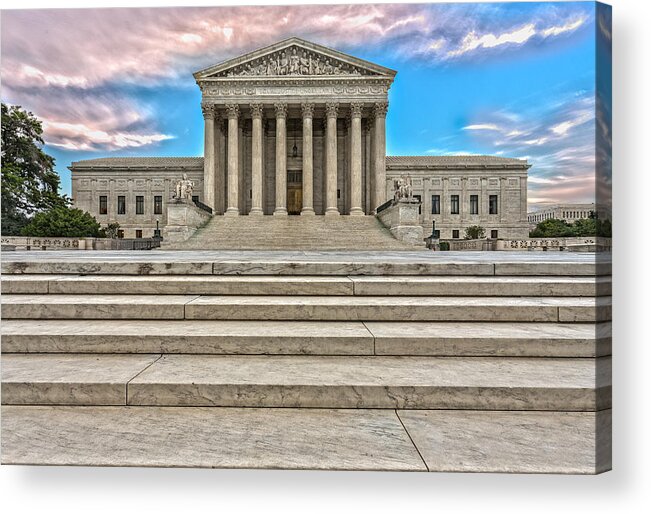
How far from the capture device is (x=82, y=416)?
2.93 meters

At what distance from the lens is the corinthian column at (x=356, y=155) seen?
36156mm

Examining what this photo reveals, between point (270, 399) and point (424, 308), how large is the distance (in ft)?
6.92

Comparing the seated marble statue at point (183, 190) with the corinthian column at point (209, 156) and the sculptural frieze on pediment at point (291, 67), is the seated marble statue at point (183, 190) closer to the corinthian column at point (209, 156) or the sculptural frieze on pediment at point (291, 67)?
the corinthian column at point (209, 156)

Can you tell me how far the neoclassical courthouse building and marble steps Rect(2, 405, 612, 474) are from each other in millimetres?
31417

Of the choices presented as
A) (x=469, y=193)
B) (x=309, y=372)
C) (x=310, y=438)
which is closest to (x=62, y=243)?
(x=309, y=372)

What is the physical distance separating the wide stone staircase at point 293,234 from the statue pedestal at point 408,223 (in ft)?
2.01

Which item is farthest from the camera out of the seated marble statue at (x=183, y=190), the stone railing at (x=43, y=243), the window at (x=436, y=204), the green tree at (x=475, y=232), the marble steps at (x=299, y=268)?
the window at (x=436, y=204)

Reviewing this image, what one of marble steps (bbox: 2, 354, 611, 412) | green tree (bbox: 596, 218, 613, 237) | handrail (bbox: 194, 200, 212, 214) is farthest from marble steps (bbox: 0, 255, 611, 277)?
handrail (bbox: 194, 200, 212, 214)

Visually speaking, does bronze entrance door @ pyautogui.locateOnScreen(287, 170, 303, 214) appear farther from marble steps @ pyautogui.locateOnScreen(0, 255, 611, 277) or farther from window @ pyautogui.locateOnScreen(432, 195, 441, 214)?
marble steps @ pyautogui.locateOnScreen(0, 255, 611, 277)

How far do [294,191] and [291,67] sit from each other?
485 inches

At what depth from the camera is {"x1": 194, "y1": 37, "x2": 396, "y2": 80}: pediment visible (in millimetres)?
35031

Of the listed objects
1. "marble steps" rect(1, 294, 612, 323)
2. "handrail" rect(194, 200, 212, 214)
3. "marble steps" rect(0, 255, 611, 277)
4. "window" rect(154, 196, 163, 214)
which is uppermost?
"window" rect(154, 196, 163, 214)

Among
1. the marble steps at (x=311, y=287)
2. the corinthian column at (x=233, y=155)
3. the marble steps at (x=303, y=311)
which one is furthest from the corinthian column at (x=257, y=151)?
the marble steps at (x=303, y=311)

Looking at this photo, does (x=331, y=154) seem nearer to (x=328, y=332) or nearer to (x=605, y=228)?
(x=328, y=332)
